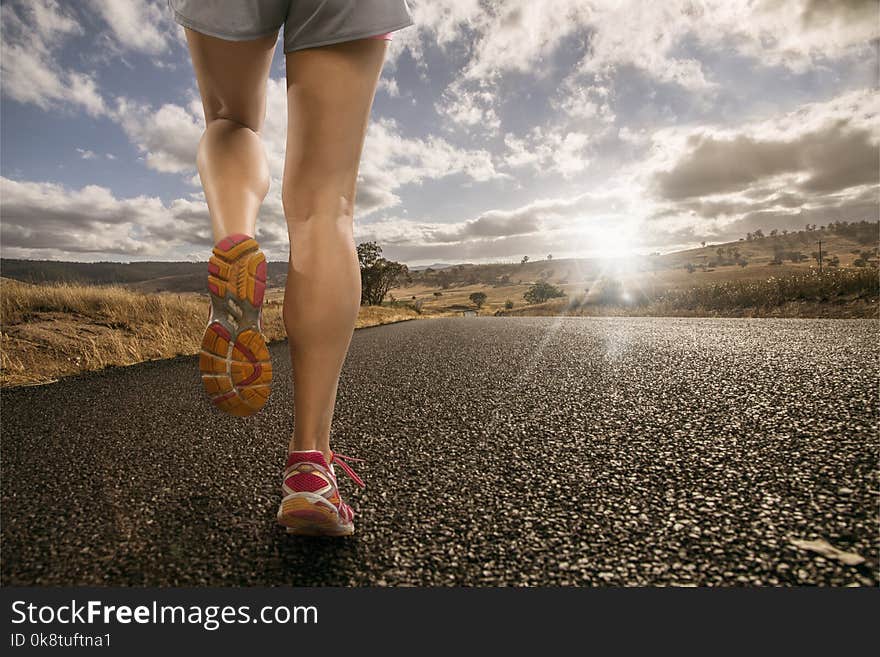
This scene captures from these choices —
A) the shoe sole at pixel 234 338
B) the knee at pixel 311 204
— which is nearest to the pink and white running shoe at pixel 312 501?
the shoe sole at pixel 234 338

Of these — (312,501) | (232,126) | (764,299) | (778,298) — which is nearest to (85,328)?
(232,126)

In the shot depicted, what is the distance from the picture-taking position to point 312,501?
116cm

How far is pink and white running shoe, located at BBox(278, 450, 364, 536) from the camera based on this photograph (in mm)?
1156

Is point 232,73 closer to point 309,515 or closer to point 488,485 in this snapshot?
point 309,515

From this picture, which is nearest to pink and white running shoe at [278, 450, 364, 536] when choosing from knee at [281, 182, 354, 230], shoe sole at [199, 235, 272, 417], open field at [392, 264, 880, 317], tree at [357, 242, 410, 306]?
shoe sole at [199, 235, 272, 417]

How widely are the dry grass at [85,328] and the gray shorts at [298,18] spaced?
3.68 m

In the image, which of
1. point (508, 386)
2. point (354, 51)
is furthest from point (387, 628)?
point (508, 386)

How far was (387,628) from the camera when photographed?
0.95 meters

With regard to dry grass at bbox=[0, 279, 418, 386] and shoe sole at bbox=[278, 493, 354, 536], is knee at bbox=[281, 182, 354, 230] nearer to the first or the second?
shoe sole at bbox=[278, 493, 354, 536]

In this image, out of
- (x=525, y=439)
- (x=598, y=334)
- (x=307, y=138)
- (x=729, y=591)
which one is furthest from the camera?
(x=598, y=334)

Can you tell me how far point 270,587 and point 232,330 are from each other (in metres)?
0.61

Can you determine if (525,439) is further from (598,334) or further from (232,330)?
(598,334)

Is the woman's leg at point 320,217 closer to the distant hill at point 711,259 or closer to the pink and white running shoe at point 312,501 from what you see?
the pink and white running shoe at point 312,501

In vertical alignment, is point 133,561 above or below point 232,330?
below
